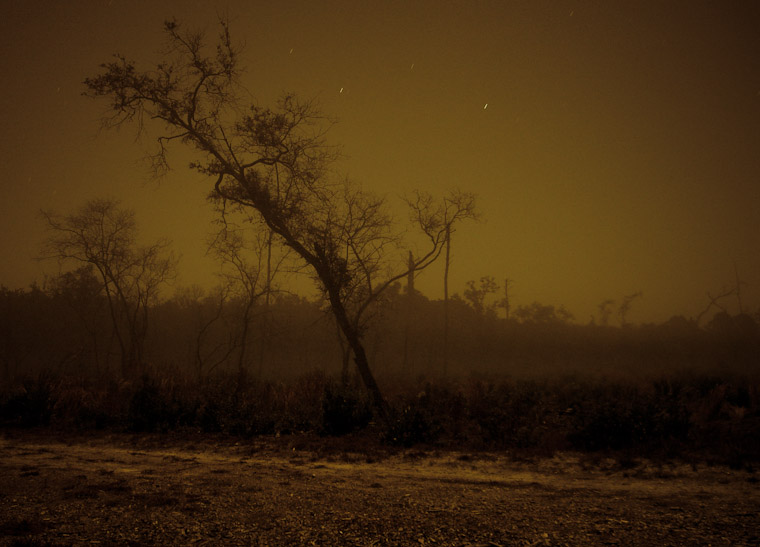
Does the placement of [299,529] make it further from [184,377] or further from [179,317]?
[179,317]

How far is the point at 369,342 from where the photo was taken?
140 ft

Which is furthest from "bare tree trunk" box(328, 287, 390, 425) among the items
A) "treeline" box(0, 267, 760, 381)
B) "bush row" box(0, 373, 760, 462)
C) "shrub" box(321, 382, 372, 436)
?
"treeline" box(0, 267, 760, 381)

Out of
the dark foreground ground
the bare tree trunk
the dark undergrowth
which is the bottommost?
the dark foreground ground

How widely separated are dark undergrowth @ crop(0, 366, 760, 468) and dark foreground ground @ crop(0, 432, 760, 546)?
92 cm

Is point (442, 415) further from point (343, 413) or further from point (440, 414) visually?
point (343, 413)

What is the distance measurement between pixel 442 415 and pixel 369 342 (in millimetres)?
31907

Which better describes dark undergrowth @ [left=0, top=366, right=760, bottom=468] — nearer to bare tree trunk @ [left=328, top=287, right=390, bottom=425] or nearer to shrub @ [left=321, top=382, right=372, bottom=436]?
shrub @ [left=321, top=382, right=372, bottom=436]

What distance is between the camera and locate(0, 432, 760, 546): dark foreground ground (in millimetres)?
4496

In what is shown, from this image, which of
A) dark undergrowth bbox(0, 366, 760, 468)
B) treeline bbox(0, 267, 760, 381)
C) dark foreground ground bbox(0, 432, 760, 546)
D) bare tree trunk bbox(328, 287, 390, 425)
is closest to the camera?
dark foreground ground bbox(0, 432, 760, 546)

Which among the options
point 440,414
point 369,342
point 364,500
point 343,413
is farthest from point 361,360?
point 369,342

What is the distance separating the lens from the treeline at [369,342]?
1622 inches

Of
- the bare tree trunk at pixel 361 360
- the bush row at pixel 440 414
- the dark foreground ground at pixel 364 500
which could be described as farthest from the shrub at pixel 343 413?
the dark foreground ground at pixel 364 500

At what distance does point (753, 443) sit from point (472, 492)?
228 inches

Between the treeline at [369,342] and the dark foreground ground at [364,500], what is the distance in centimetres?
3086
